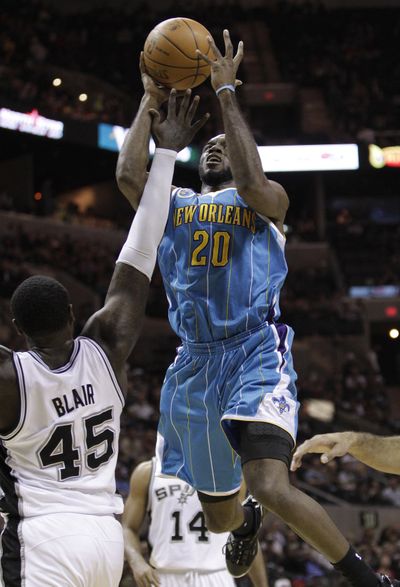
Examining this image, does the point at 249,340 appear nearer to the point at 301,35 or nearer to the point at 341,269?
the point at 341,269

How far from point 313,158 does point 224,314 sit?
2121 cm

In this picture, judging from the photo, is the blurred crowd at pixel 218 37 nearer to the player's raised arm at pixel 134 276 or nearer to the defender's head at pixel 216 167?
the defender's head at pixel 216 167

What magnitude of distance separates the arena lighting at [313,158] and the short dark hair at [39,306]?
73.4 feet

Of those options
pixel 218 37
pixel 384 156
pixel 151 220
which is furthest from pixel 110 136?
pixel 151 220

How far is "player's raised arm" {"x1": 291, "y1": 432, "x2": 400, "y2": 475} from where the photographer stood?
4.11 metres

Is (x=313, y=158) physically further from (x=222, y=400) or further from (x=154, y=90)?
(x=222, y=400)

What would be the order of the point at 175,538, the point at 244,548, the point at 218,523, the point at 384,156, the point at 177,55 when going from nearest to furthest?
the point at 177,55
the point at 218,523
the point at 244,548
the point at 175,538
the point at 384,156

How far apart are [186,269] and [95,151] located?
21273 mm

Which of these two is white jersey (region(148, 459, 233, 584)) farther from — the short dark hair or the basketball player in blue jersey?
the short dark hair

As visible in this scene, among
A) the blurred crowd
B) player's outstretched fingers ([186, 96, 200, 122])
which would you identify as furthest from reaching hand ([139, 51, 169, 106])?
the blurred crowd

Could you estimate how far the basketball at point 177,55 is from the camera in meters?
4.98

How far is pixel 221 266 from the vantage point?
16.3 feet

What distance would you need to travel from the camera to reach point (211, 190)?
5.28 meters

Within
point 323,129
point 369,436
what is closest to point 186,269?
point 369,436
